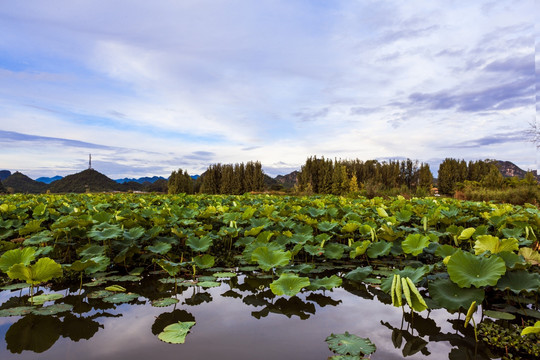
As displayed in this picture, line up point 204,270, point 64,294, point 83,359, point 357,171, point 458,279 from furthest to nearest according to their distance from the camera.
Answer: point 357,171 < point 204,270 < point 64,294 < point 458,279 < point 83,359

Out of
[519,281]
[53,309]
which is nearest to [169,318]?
[53,309]

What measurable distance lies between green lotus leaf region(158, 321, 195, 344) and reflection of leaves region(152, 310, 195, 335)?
5.1 inches

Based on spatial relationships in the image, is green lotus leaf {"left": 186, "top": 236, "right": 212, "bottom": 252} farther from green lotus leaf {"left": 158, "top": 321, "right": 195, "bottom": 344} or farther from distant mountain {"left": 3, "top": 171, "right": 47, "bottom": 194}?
distant mountain {"left": 3, "top": 171, "right": 47, "bottom": 194}

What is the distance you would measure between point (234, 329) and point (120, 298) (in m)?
1.28

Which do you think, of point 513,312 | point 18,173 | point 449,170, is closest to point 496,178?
point 449,170

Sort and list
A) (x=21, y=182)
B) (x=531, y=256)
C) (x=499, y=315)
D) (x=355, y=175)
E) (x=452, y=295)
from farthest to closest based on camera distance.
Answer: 1. (x=21, y=182)
2. (x=355, y=175)
3. (x=531, y=256)
4. (x=499, y=315)
5. (x=452, y=295)

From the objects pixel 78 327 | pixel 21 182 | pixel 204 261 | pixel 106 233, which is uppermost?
pixel 21 182

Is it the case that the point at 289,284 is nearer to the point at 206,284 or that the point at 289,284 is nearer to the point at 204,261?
the point at 206,284

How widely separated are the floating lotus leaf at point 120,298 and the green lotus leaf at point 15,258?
86 centimetres

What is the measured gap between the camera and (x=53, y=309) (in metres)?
2.62

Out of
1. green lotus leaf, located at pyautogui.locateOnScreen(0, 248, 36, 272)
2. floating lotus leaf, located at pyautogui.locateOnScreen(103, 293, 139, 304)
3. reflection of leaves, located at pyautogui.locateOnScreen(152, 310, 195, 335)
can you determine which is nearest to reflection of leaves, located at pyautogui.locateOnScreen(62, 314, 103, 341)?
floating lotus leaf, located at pyautogui.locateOnScreen(103, 293, 139, 304)

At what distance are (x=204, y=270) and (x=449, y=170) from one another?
51.7 m

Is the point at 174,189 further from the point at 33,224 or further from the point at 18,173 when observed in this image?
the point at 18,173

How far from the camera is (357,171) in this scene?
164 ft
